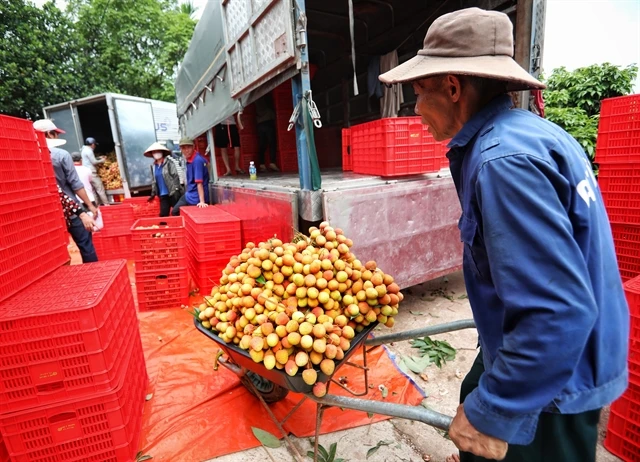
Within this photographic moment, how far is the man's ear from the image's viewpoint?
124 cm

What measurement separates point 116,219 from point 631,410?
7845 mm

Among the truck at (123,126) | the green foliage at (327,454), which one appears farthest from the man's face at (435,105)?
the truck at (123,126)

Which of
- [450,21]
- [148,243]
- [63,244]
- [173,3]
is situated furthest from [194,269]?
[173,3]

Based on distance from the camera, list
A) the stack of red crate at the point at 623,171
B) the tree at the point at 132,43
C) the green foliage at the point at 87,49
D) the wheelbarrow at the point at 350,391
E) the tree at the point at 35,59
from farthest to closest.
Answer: the tree at the point at 132,43
the green foliage at the point at 87,49
the tree at the point at 35,59
the stack of red crate at the point at 623,171
the wheelbarrow at the point at 350,391

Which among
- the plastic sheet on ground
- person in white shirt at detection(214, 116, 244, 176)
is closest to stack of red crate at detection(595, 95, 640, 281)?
the plastic sheet on ground

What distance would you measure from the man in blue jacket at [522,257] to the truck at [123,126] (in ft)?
35.5

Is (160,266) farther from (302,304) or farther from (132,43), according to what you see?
(132,43)

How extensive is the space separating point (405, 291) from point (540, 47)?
3.54m

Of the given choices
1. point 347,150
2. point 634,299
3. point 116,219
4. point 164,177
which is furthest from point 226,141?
point 634,299

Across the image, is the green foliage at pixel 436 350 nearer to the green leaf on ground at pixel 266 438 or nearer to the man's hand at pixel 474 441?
the green leaf on ground at pixel 266 438

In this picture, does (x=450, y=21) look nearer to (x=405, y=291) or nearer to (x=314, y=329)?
(x=314, y=329)

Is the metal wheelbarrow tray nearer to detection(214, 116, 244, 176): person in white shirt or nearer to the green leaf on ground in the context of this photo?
the green leaf on ground

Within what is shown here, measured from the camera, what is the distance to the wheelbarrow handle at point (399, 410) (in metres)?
1.33

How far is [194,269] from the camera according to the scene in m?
5.27
